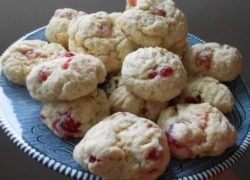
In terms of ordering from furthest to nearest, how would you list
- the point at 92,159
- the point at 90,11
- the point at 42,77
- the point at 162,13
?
1. the point at 90,11
2. the point at 162,13
3. the point at 42,77
4. the point at 92,159

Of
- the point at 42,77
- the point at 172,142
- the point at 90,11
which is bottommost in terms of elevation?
the point at 90,11

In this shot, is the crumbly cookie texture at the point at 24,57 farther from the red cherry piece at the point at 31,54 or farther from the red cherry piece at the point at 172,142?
the red cherry piece at the point at 172,142

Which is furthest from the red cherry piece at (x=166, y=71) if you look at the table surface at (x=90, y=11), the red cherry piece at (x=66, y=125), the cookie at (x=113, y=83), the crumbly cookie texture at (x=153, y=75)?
the table surface at (x=90, y=11)

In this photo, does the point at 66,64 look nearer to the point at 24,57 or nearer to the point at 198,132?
the point at 24,57

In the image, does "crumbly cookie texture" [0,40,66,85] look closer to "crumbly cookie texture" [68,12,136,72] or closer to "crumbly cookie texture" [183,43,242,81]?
"crumbly cookie texture" [68,12,136,72]

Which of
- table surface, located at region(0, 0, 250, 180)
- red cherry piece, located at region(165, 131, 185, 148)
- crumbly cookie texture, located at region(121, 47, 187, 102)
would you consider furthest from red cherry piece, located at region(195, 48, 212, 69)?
table surface, located at region(0, 0, 250, 180)

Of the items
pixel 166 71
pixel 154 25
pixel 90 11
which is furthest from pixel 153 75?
pixel 90 11

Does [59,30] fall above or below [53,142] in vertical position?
above

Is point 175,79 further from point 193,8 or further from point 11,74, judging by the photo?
point 193,8
